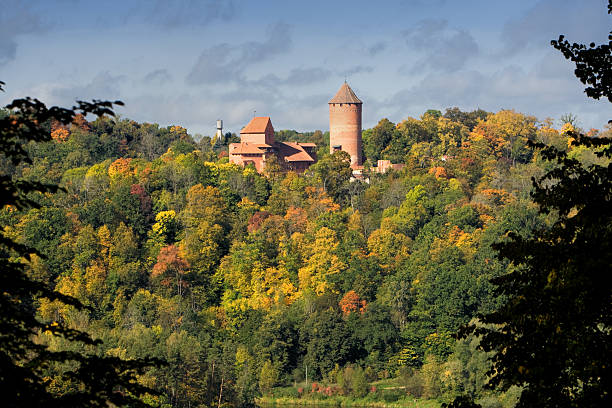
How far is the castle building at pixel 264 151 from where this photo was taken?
86.1 metres

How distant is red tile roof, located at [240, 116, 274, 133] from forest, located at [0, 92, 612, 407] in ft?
12.2

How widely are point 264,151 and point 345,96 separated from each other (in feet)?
29.4

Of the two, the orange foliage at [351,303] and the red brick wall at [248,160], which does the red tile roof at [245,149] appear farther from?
the orange foliage at [351,303]

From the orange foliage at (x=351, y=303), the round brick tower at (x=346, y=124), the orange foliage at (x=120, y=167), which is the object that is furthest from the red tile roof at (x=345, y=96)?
the orange foliage at (x=351, y=303)

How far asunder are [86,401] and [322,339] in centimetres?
5091

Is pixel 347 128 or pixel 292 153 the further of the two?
pixel 292 153

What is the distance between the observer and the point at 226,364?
175ft

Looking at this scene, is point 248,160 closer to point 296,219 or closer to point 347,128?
point 347,128

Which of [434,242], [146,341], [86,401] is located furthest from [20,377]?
[434,242]

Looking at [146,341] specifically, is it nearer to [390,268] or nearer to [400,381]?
[400,381]

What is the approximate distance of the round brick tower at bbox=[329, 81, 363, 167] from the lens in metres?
87.7

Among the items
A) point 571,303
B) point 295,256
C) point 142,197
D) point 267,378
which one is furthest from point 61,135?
point 571,303

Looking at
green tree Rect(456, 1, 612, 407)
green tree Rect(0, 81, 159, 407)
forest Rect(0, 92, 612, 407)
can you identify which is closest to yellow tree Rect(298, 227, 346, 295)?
forest Rect(0, 92, 612, 407)

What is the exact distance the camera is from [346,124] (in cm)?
8856
